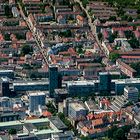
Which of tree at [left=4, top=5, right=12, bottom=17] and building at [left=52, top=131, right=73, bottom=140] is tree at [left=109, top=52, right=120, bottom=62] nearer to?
tree at [left=4, top=5, right=12, bottom=17]

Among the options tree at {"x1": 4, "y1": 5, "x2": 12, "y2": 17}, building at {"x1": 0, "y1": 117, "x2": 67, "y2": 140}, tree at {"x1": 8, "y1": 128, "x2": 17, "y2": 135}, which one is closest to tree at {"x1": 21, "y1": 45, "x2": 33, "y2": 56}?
tree at {"x1": 4, "y1": 5, "x2": 12, "y2": 17}

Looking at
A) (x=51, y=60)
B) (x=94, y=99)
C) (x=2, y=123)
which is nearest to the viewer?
(x=2, y=123)

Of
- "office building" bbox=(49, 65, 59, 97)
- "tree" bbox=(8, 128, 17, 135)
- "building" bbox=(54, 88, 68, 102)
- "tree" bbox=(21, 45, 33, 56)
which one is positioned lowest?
"tree" bbox=(8, 128, 17, 135)

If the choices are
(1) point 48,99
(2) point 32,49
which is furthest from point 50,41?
(1) point 48,99

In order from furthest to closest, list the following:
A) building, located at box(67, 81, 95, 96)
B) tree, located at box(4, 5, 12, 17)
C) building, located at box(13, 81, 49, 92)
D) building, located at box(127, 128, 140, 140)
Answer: tree, located at box(4, 5, 12, 17)
building, located at box(13, 81, 49, 92)
building, located at box(67, 81, 95, 96)
building, located at box(127, 128, 140, 140)

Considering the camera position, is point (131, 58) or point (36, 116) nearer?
point (36, 116)

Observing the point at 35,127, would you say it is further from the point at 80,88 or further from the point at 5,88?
the point at 80,88

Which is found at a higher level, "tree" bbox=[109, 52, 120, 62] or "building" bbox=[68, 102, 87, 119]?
"tree" bbox=[109, 52, 120, 62]

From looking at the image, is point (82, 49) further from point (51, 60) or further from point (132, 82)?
point (132, 82)

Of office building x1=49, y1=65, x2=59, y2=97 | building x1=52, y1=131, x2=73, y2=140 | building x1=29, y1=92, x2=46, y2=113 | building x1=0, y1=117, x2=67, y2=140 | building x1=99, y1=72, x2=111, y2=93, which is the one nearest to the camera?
building x1=52, y1=131, x2=73, y2=140

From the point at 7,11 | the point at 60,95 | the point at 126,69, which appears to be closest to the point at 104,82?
the point at 60,95
